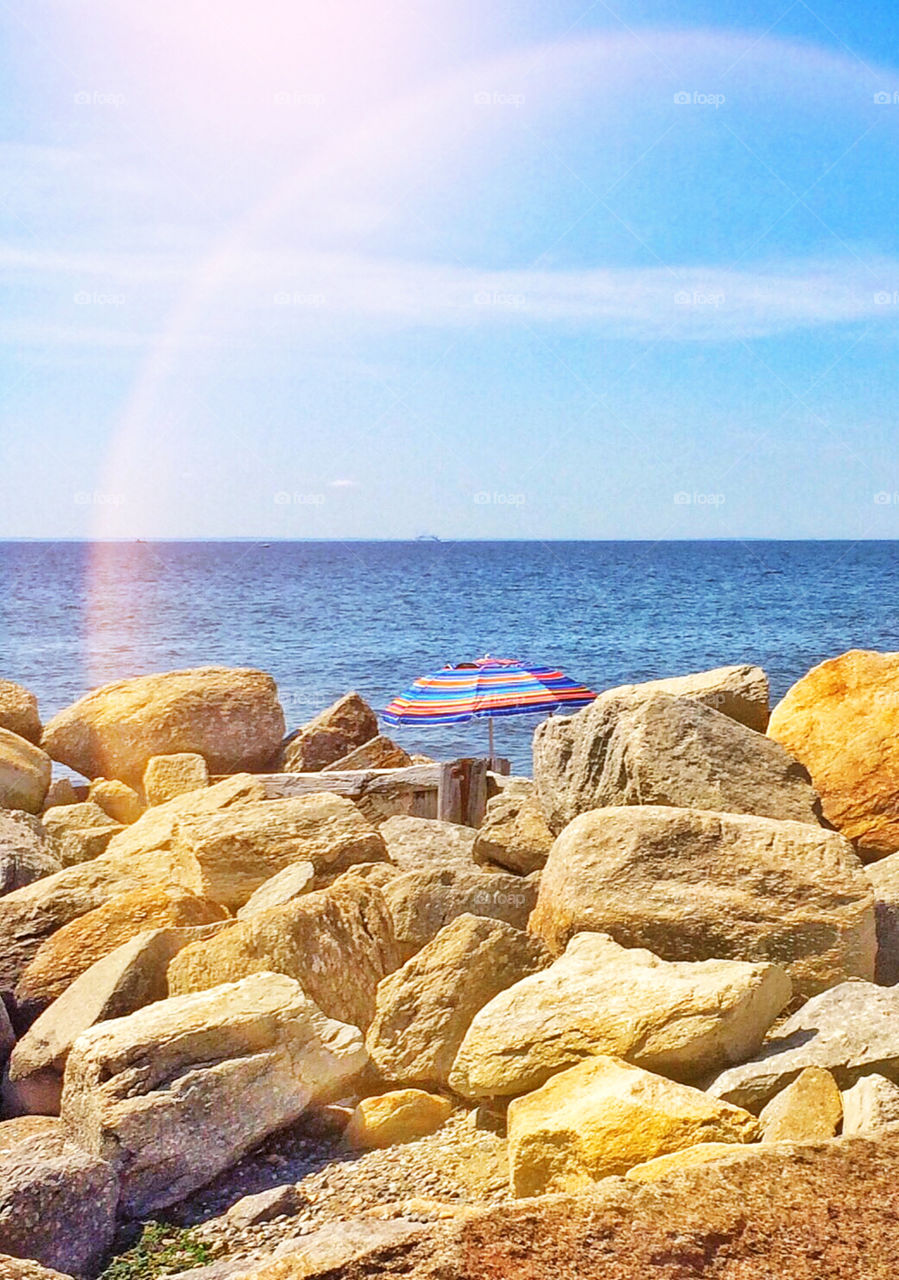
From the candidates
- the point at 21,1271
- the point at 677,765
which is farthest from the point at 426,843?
the point at 21,1271

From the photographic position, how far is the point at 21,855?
888 centimetres

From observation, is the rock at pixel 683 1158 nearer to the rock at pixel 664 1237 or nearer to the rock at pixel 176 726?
the rock at pixel 664 1237

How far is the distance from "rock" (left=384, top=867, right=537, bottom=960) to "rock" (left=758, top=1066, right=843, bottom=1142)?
94.2 inches

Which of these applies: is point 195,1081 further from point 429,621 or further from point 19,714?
point 429,621

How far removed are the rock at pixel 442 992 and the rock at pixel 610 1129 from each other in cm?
102

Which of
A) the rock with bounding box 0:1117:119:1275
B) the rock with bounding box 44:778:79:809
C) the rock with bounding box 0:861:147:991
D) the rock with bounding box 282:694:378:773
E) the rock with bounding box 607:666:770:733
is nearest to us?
the rock with bounding box 0:1117:119:1275

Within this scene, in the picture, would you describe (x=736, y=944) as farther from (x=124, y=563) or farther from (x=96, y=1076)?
(x=124, y=563)

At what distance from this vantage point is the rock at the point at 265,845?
26.2 ft

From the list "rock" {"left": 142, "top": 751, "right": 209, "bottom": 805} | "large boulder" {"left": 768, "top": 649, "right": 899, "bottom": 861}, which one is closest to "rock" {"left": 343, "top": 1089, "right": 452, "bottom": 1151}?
"large boulder" {"left": 768, "top": 649, "right": 899, "bottom": 861}

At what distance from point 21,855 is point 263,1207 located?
4.57 metres

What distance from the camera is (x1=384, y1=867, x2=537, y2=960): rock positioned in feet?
22.4

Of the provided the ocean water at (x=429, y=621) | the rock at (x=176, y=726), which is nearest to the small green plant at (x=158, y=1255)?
the rock at (x=176, y=726)

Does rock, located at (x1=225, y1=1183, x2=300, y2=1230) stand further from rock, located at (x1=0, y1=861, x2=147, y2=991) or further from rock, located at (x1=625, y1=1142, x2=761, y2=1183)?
rock, located at (x1=0, y1=861, x2=147, y2=991)

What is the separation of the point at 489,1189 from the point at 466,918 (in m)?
1.54
